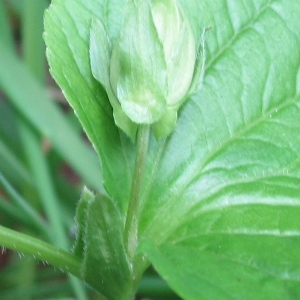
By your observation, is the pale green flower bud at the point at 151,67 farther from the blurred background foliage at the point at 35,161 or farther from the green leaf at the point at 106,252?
the blurred background foliage at the point at 35,161

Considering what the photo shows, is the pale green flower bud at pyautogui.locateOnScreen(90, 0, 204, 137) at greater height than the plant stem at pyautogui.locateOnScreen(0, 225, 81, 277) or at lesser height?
greater

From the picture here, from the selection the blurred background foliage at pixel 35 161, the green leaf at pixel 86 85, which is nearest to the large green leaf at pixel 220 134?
the green leaf at pixel 86 85

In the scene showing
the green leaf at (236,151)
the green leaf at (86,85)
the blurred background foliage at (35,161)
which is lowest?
the blurred background foliage at (35,161)

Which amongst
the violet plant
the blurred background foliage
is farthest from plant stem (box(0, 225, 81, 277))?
the blurred background foliage

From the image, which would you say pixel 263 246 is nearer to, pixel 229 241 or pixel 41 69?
pixel 229 241

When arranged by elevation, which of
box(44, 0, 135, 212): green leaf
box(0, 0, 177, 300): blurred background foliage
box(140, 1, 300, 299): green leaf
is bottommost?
box(0, 0, 177, 300): blurred background foliage

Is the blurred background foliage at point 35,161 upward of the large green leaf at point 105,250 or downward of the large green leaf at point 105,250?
downward

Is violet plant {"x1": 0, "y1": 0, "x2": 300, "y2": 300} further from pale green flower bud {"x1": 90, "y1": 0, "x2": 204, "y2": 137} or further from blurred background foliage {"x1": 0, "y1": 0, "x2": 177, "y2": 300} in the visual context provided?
blurred background foliage {"x1": 0, "y1": 0, "x2": 177, "y2": 300}
